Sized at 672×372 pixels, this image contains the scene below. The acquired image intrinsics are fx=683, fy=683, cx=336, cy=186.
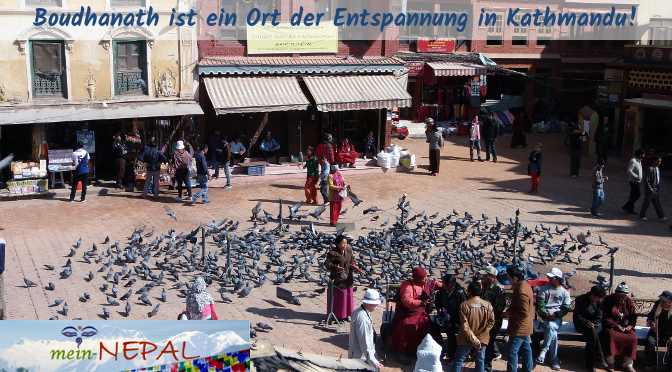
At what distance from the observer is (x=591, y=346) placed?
9477 millimetres

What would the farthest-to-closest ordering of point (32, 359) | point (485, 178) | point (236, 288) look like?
point (485, 178) < point (236, 288) < point (32, 359)

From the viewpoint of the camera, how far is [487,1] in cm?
3194

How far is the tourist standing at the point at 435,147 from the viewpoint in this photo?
21016 mm

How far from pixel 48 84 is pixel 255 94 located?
18.7 ft

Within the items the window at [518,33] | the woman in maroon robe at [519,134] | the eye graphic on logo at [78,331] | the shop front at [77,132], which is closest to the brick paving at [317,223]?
the shop front at [77,132]

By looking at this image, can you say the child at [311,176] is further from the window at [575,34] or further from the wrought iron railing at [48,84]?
the window at [575,34]

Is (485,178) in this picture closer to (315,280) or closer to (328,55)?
(328,55)

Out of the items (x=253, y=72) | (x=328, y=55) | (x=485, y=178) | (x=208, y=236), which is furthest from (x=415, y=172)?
(x=208, y=236)

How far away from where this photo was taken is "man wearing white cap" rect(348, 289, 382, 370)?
8.22 meters

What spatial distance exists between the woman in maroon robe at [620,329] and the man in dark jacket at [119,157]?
1347 cm

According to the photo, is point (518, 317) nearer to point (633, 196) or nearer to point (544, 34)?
point (633, 196)

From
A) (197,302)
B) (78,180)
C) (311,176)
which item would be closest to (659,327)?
(197,302)

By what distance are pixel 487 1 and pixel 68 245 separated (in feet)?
78.3

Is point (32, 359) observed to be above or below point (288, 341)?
above
